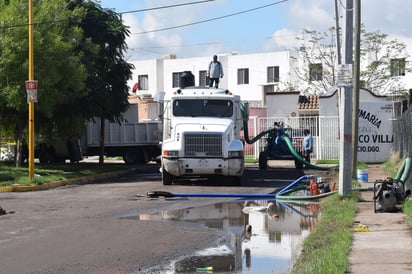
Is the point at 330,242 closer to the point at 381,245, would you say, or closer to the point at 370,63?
the point at 381,245

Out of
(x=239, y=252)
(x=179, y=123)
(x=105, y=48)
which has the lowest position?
(x=239, y=252)

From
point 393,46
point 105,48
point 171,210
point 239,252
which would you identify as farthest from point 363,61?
point 239,252

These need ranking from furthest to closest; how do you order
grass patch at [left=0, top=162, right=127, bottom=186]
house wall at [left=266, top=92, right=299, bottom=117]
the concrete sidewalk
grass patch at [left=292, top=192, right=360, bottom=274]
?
house wall at [left=266, top=92, right=299, bottom=117] < grass patch at [left=0, top=162, right=127, bottom=186] < the concrete sidewalk < grass patch at [left=292, top=192, right=360, bottom=274]

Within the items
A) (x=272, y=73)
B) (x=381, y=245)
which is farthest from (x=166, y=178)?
(x=272, y=73)

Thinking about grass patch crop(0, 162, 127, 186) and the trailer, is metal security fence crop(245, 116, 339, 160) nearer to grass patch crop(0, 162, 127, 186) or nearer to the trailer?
the trailer

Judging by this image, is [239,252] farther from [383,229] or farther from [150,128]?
[150,128]

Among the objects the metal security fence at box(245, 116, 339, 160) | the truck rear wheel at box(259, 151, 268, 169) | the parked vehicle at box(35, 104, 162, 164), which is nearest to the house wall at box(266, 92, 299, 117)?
the metal security fence at box(245, 116, 339, 160)

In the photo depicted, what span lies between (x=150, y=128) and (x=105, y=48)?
7.07m

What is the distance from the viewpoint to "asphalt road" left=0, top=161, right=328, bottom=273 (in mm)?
10141

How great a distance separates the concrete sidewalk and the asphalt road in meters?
2.52

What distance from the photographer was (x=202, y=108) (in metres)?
23.2

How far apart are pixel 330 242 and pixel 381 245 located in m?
0.77

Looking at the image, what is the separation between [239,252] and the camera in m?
11.0

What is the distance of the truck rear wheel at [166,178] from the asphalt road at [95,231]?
805 millimetres
